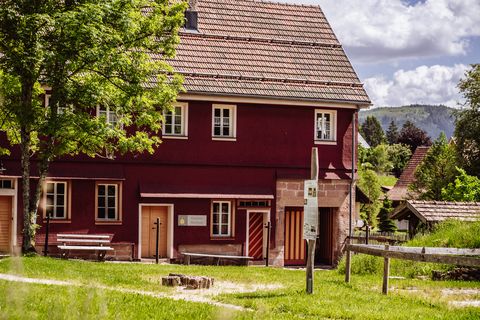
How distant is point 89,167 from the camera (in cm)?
2953

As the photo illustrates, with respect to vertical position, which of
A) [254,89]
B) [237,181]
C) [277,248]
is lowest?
[277,248]

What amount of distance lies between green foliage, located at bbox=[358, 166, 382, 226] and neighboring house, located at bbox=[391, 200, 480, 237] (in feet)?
95.5

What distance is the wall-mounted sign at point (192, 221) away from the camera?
30.5 meters

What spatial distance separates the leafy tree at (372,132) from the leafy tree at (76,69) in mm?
136552

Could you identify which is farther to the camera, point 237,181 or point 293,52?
point 293,52

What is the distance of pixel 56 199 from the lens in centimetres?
2931

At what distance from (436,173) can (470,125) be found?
12.4ft

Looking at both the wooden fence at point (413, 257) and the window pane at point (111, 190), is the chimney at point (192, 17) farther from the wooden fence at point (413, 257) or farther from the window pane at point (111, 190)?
the wooden fence at point (413, 257)

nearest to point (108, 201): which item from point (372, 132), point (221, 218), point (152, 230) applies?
point (152, 230)

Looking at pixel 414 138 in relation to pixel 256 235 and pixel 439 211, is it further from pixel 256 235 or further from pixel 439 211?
pixel 439 211

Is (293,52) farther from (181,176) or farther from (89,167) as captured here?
(89,167)

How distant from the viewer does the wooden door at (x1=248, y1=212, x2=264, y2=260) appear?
31.8m

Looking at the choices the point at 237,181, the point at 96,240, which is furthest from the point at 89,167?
the point at 237,181

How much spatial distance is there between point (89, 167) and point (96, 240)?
2606 mm
